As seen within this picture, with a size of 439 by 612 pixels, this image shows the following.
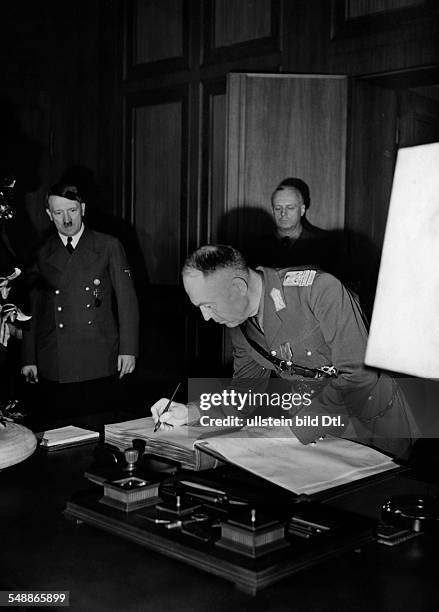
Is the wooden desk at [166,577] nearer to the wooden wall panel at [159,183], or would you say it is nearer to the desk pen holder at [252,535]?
the desk pen holder at [252,535]

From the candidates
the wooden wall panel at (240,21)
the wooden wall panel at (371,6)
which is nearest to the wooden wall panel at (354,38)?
the wooden wall panel at (371,6)

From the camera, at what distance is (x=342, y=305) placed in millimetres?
2377

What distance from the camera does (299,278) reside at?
98.2 inches

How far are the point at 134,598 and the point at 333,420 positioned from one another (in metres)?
1.16

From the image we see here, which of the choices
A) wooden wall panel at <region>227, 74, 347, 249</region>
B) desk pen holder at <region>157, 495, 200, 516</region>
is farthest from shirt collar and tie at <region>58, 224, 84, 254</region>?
desk pen holder at <region>157, 495, 200, 516</region>

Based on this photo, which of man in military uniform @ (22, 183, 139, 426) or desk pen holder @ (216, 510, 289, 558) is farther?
man in military uniform @ (22, 183, 139, 426)

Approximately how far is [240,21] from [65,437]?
152 inches

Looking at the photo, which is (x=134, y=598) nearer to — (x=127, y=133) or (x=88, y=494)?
(x=88, y=494)

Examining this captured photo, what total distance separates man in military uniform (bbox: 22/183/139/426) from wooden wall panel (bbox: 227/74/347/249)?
93cm

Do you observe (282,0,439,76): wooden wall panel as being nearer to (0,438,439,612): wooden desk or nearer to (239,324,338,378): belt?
(239,324,338,378): belt

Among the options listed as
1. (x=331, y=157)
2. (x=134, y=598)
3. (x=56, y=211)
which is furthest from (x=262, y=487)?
(x=331, y=157)

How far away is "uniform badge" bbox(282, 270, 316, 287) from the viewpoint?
2459 mm

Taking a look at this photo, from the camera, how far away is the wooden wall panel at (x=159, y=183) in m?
5.50

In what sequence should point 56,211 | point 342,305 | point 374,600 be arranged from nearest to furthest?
point 374,600 → point 342,305 → point 56,211
